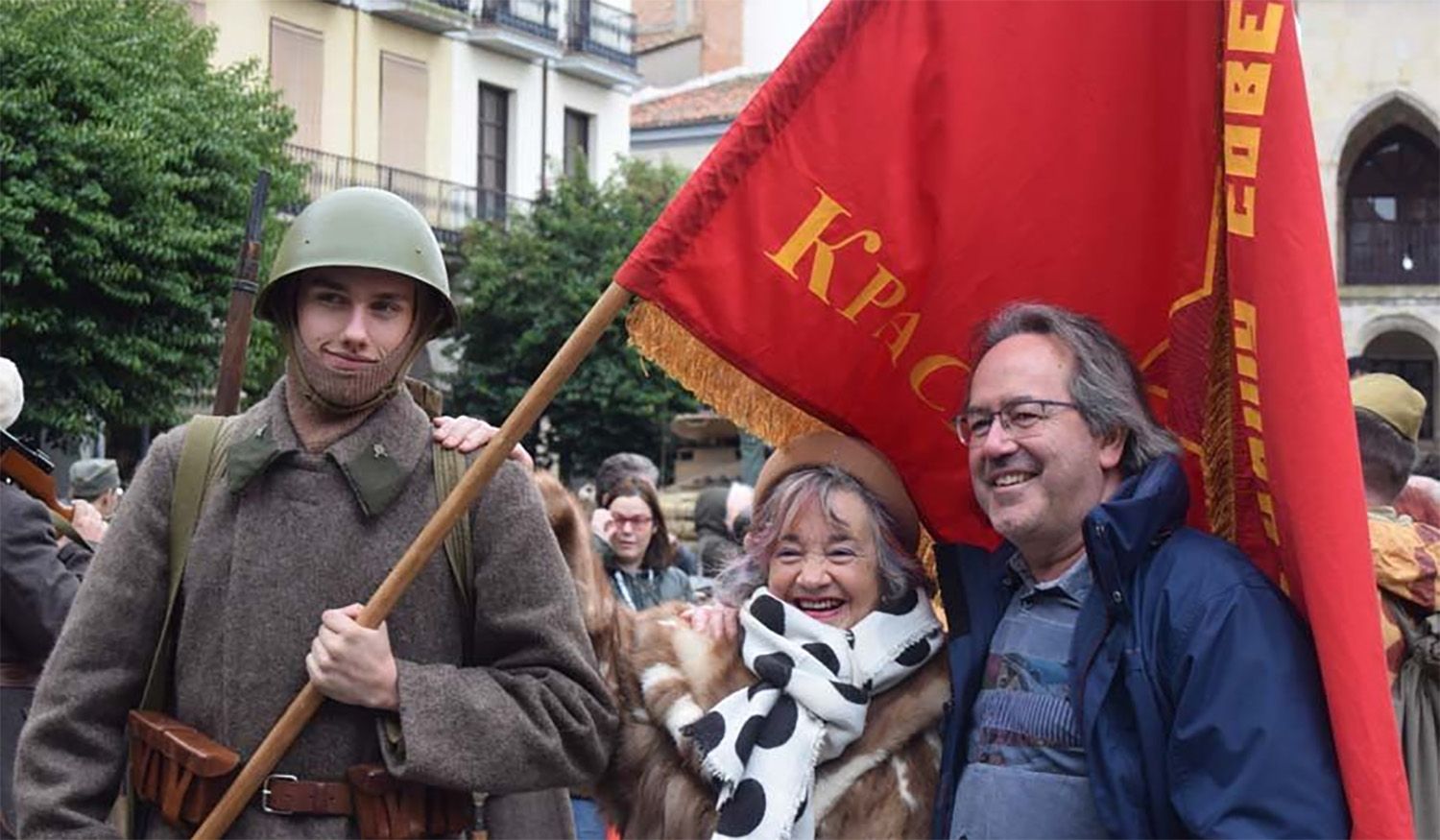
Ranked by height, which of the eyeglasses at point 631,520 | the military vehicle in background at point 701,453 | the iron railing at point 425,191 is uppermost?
the iron railing at point 425,191

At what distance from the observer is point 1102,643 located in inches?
128

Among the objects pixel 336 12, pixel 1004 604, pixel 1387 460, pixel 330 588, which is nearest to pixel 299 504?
pixel 330 588

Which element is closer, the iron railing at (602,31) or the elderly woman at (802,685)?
the elderly woman at (802,685)

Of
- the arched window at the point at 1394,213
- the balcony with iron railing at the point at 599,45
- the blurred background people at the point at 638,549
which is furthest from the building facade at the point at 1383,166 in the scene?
the blurred background people at the point at 638,549

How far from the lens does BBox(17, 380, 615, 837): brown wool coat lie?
11.5ft

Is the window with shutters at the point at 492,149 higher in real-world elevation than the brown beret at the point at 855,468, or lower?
higher

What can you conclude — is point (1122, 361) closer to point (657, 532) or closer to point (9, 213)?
point (657, 532)

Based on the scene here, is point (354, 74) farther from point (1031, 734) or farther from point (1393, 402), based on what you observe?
point (1031, 734)

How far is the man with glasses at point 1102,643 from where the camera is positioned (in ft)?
9.99

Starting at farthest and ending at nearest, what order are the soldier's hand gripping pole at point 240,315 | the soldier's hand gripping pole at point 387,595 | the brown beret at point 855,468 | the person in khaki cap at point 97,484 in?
the person in khaki cap at point 97,484 → the soldier's hand gripping pole at point 240,315 → the brown beret at point 855,468 → the soldier's hand gripping pole at point 387,595

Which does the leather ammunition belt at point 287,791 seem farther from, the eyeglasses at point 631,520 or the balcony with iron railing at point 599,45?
the balcony with iron railing at point 599,45

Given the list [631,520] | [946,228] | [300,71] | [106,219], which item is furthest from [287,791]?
[300,71]

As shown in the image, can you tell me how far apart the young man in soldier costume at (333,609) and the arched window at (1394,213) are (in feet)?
118

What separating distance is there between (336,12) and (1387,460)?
26.4 metres
